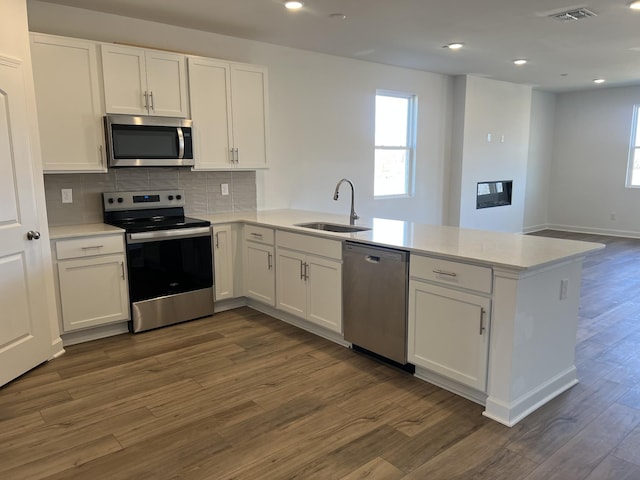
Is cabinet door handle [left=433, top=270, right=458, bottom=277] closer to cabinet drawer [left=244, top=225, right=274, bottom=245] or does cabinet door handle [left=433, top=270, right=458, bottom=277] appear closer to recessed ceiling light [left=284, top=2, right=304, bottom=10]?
cabinet drawer [left=244, top=225, right=274, bottom=245]

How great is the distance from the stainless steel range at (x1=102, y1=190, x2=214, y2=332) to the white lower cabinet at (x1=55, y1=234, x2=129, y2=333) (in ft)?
0.27

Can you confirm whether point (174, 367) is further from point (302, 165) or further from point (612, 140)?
point (612, 140)

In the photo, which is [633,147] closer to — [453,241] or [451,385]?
[453,241]

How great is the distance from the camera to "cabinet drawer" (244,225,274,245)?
4.00 meters

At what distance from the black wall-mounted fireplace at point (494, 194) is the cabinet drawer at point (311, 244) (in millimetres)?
4336

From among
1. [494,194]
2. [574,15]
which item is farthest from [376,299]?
[494,194]

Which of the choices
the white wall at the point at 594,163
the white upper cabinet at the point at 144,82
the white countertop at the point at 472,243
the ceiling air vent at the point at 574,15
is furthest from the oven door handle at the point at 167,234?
the white wall at the point at 594,163

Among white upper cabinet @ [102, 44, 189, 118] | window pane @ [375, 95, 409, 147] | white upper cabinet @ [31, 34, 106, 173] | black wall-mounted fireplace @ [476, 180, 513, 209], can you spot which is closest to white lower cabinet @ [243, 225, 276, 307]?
white upper cabinet @ [102, 44, 189, 118]

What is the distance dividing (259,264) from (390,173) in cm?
287

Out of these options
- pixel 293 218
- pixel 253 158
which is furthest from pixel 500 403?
pixel 253 158

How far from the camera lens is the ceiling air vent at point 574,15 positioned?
369 centimetres

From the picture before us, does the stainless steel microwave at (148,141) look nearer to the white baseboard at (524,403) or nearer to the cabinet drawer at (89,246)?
the cabinet drawer at (89,246)

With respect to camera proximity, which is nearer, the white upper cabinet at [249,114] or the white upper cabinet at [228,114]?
the white upper cabinet at [228,114]

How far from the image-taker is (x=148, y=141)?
3764 millimetres
